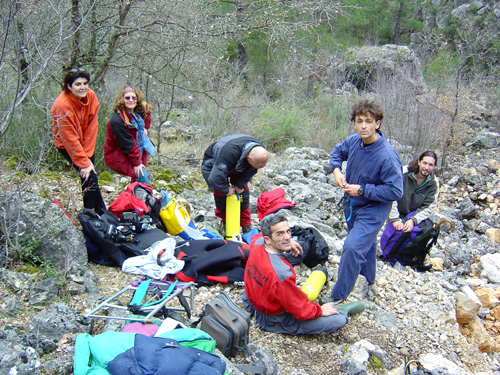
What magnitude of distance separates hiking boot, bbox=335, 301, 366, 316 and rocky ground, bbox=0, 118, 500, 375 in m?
0.10

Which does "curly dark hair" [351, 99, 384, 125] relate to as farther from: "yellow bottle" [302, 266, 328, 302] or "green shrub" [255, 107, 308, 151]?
"green shrub" [255, 107, 308, 151]

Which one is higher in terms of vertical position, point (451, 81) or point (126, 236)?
point (451, 81)

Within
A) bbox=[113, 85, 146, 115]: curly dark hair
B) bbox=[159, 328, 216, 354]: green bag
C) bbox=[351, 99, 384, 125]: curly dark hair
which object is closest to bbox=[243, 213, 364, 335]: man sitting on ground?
bbox=[159, 328, 216, 354]: green bag

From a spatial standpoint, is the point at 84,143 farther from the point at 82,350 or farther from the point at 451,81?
the point at 451,81

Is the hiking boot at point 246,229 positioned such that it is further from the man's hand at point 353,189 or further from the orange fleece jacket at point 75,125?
the orange fleece jacket at point 75,125

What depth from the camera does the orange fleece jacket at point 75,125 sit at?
420 centimetres

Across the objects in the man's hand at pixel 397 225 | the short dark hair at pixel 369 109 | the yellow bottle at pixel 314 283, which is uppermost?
the short dark hair at pixel 369 109

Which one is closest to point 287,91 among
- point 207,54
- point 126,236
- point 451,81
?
point 451,81

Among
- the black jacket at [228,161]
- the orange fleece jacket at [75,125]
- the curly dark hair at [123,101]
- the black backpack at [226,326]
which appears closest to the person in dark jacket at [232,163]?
the black jacket at [228,161]

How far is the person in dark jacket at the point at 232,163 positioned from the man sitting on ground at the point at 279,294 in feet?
4.29

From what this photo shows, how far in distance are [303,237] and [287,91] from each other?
10.3 metres

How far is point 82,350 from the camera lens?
244 cm

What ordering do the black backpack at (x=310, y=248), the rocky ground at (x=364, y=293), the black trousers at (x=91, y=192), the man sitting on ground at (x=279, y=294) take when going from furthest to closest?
the black backpack at (x=310, y=248) < the black trousers at (x=91, y=192) < the rocky ground at (x=364, y=293) < the man sitting on ground at (x=279, y=294)

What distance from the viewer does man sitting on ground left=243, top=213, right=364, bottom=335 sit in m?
3.22
